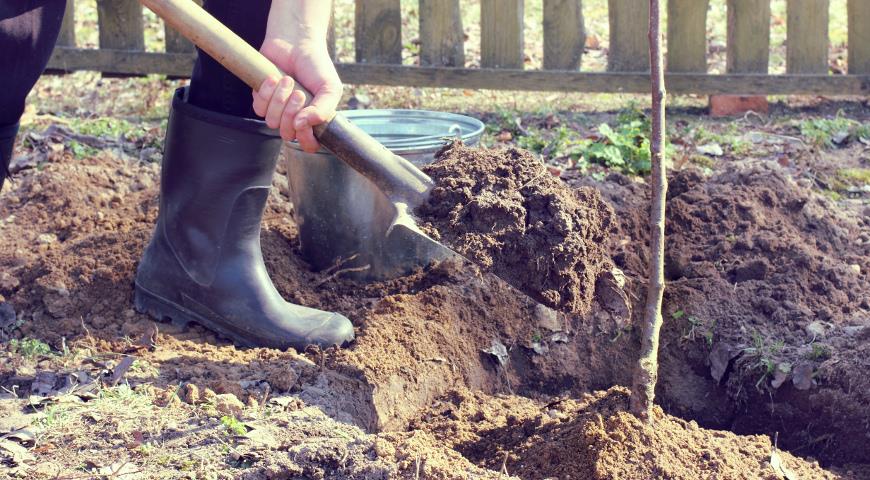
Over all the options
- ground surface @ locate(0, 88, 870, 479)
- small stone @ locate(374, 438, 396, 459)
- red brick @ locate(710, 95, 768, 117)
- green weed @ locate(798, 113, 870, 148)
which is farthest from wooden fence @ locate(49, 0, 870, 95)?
small stone @ locate(374, 438, 396, 459)

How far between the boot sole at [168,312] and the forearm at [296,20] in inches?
39.4

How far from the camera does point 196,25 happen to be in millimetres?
2297

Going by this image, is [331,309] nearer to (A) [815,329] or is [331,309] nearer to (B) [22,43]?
(B) [22,43]

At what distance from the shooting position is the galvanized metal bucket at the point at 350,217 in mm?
3213

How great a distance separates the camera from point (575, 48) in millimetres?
5340

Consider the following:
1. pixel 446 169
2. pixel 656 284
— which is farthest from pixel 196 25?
pixel 656 284

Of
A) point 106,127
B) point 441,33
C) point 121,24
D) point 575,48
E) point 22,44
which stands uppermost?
point 121,24

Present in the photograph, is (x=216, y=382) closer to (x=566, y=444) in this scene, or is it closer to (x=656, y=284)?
(x=566, y=444)

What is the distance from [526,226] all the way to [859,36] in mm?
3794

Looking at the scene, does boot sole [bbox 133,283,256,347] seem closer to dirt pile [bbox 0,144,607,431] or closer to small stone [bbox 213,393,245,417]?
dirt pile [bbox 0,144,607,431]

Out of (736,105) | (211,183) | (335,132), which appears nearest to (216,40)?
(335,132)

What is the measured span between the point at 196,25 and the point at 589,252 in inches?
45.1

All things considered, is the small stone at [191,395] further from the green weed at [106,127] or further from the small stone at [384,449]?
the green weed at [106,127]

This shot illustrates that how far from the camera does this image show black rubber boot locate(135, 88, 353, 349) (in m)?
2.77
